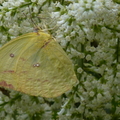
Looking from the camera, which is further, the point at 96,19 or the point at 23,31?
the point at 23,31

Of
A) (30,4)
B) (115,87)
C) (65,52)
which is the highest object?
(30,4)

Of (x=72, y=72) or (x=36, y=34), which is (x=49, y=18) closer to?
(x=36, y=34)

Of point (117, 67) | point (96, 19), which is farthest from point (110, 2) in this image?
point (117, 67)

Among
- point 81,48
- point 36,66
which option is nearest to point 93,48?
point 81,48
